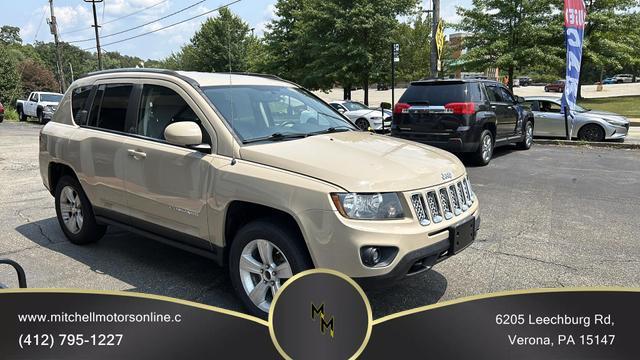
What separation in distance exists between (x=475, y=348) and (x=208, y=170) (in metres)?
A: 2.26

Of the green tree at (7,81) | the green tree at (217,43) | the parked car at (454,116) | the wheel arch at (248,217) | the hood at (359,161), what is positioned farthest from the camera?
the green tree at (7,81)

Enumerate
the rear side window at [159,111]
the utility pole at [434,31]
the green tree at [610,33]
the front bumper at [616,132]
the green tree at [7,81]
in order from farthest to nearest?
the green tree at [7,81], the green tree at [610,33], the utility pole at [434,31], the front bumper at [616,132], the rear side window at [159,111]

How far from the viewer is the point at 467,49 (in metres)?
27.3

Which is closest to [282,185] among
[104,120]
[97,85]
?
[104,120]

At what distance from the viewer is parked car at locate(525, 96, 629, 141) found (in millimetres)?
13289

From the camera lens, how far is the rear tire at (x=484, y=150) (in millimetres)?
9875

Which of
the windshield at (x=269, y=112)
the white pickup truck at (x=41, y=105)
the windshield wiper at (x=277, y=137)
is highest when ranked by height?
the white pickup truck at (x=41, y=105)

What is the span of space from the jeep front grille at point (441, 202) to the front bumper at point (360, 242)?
10cm

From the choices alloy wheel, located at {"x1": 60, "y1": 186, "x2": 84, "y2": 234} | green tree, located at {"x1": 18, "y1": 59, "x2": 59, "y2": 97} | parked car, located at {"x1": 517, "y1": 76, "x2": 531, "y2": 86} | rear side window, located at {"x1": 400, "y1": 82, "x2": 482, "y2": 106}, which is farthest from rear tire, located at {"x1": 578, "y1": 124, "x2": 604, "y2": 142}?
parked car, located at {"x1": 517, "y1": 76, "x2": 531, "y2": 86}

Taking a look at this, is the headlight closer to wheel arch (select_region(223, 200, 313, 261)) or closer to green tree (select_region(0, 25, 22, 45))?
wheel arch (select_region(223, 200, 313, 261))

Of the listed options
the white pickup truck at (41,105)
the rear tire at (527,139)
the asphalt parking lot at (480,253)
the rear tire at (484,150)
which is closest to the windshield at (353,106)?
the rear tire at (527,139)

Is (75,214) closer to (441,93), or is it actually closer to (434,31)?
(441,93)

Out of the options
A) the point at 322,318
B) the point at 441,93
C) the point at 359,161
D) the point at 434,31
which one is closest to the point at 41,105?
the point at 434,31

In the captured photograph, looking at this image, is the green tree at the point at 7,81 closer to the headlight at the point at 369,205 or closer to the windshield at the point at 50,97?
the windshield at the point at 50,97
